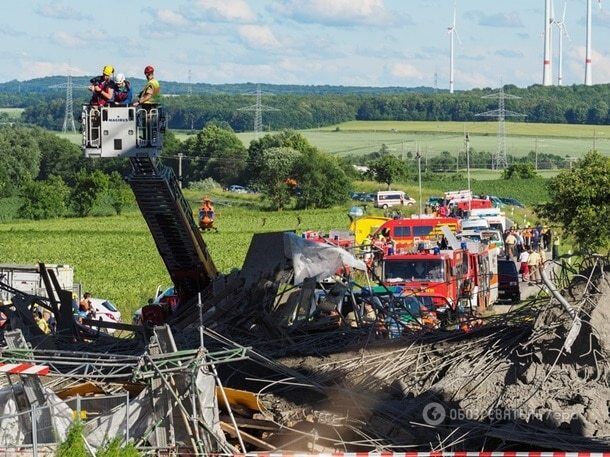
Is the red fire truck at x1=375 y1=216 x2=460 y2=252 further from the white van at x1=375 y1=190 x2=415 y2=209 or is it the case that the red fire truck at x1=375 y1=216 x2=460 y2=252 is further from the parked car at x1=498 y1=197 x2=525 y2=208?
the white van at x1=375 y1=190 x2=415 y2=209

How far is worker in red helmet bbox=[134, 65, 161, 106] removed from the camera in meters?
22.9

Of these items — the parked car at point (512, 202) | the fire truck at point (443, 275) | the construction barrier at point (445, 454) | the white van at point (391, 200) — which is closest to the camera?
the construction barrier at point (445, 454)

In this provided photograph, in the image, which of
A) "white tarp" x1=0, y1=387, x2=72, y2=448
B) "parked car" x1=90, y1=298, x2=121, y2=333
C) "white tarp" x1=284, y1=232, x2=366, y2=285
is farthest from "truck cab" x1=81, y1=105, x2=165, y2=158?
"white tarp" x1=0, y1=387, x2=72, y2=448

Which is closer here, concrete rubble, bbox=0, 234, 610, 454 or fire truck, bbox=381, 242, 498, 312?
concrete rubble, bbox=0, 234, 610, 454

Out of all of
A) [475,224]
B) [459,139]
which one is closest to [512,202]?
[475,224]

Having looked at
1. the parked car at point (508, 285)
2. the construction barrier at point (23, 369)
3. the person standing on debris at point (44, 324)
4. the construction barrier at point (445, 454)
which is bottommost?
the parked car at point (508, 285)

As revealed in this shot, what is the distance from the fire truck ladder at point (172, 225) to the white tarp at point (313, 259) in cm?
320

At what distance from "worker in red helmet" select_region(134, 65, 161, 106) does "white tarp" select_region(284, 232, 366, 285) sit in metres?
3.11

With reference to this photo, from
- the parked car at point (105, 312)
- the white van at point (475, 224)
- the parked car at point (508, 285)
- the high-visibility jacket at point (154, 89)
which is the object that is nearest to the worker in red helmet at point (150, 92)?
the high-visibility jacket at point (154, 89)

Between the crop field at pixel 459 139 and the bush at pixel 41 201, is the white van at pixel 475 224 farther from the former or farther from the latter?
the crop field at pixel 459 139

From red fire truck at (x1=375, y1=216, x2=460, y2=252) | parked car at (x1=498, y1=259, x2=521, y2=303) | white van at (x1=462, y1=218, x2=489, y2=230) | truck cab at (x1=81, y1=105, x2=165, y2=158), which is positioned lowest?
parked car at (x1=498, y1=259, x2=521, y2=303)

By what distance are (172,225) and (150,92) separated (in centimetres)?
351

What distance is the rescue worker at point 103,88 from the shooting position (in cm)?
2252

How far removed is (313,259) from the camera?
21531 millimetres
